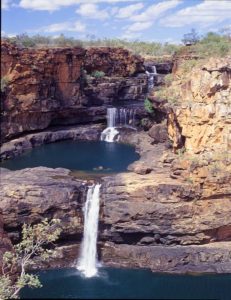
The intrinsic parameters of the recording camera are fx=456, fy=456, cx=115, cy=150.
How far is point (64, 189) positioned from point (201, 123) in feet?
24.4

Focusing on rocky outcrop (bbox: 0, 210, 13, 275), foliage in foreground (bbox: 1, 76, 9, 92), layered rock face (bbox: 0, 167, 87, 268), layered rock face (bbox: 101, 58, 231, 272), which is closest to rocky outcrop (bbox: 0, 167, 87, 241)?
Result: layered rock face (bbox: 0, 167, 87, 268)

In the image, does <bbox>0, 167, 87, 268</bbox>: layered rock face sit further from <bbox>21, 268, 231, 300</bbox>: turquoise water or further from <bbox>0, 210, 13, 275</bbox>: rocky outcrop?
<bbox>21, 268, 231, 300</bbox>: turquoise water

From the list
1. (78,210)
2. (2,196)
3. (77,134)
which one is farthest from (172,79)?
(2,196)

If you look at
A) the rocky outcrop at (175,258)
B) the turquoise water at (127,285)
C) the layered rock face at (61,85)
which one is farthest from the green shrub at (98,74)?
the turquoise water at (127,285)

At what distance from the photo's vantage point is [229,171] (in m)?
20.2

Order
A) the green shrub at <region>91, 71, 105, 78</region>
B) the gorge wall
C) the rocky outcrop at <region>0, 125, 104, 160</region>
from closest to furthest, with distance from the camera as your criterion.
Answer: the gorge wall → the rocky outcrop at <region>0, 125, 104, 160</region> → the green shrub at <region>91, 71, 105, 78</region>

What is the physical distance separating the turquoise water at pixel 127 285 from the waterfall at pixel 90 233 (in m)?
0.68

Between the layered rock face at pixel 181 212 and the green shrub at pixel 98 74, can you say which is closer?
the layered rock face at pixel 181 212

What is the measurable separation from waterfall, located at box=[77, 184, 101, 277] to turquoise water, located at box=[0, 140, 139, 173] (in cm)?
595

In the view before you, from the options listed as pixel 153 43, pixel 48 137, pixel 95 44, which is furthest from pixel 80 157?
pixel 153 43

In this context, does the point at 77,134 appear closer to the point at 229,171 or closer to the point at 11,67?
the point at 11,67

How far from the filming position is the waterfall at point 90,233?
2019 cm

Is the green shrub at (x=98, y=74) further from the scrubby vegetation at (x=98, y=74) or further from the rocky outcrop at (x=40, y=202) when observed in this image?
the rocky outcrop at (x=40, y=202)

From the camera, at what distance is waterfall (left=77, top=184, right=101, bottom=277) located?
20.2m
